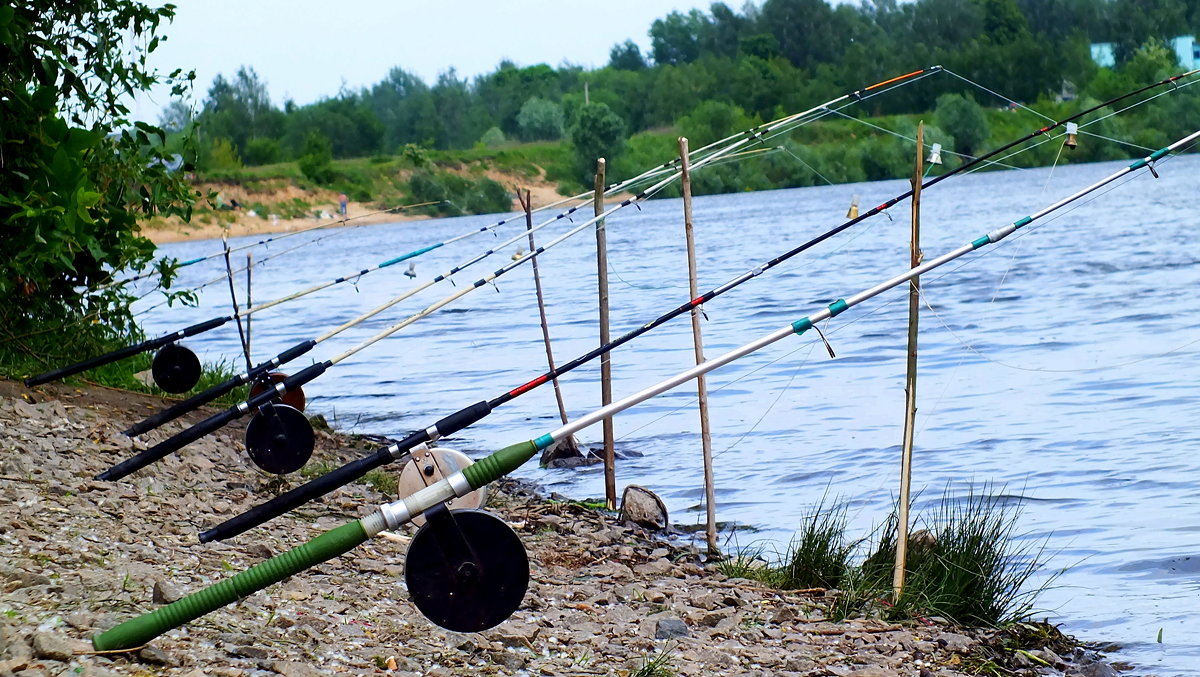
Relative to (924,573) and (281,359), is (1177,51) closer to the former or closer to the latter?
(924,573)

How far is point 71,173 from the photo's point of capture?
27.1 ft

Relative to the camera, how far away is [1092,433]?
35.5 feet

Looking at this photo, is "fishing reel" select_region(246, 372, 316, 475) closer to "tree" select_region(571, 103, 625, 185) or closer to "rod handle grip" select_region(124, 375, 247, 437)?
"rod handle grip" select_region(124, 375, 247, 437)

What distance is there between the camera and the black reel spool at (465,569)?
3988mm

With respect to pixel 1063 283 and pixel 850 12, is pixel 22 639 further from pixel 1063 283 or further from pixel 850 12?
pixel 850 12

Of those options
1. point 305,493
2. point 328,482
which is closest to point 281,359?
point 305,493

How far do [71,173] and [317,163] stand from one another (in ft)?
182

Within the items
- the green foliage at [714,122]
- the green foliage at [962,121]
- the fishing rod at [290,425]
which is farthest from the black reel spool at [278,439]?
the green foliage at [714,122]

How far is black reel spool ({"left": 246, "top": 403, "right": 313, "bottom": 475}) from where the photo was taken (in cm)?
737

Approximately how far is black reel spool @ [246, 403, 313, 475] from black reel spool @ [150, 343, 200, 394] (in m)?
1.93

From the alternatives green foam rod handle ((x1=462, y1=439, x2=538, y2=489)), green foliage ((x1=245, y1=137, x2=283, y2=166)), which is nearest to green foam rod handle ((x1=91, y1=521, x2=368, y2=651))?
green foam rod handle ((x1=462, y1=439, x2=538, y2=489))

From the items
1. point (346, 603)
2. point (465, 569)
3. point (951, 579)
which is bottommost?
point (951, 579)

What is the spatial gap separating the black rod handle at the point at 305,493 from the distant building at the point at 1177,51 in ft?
115

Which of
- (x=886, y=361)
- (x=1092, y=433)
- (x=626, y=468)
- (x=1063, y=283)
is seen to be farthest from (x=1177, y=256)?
(x=626, y=468)
